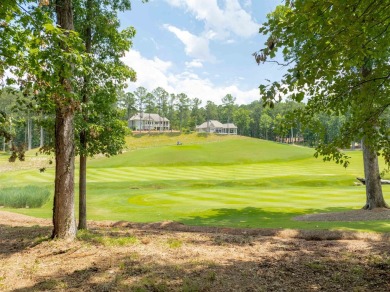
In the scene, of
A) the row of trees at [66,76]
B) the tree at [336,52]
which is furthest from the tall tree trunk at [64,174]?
the tree at [336,52]

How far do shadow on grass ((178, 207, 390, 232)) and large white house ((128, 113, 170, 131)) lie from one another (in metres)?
121

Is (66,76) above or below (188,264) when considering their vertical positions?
above

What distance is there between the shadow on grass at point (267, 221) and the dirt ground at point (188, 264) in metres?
3.43

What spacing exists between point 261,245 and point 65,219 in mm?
5245

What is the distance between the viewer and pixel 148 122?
471ft

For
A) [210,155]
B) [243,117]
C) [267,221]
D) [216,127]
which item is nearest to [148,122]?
[216,127]

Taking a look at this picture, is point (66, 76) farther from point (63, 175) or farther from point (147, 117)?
point (147, 117)

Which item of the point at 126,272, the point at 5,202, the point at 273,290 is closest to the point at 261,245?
the point at 273,290

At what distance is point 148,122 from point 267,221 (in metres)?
132

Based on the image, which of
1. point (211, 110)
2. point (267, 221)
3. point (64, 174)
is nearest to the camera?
point (64, 174)

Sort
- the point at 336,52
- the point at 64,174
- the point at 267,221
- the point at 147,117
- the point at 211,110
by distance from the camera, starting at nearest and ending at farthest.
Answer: the point at 336,52 < the point at 64,174 < the point at 267,221 < the point at 147,117 < the point at 211,110

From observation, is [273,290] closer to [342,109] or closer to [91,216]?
[342,109]

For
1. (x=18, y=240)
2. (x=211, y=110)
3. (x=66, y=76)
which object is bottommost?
(x=18, y=240)

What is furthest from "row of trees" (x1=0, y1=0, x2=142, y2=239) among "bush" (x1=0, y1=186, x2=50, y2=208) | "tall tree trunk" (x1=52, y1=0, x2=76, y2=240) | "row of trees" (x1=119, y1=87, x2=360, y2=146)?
"row of trees" (x1=119, y1=87, x2=360, y2=146)
